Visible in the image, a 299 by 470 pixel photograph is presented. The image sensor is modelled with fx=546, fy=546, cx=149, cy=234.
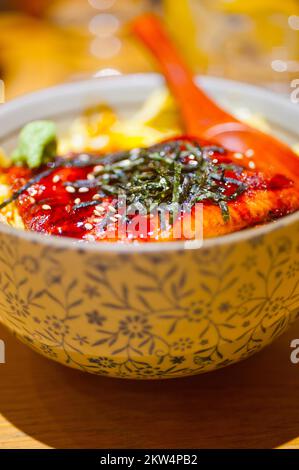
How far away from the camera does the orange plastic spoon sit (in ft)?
4.21

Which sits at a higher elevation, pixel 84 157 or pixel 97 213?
pixel 84 157

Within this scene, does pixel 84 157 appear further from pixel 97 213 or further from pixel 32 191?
pixel 97 213

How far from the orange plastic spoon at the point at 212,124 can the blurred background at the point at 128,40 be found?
536 millimetres

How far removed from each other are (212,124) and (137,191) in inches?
20.7

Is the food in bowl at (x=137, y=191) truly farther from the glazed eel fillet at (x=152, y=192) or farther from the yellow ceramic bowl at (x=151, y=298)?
the yellow ceramic bowl at (x=151, y=298)

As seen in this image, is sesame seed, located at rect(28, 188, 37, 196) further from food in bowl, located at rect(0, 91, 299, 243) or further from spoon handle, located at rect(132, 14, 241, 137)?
spoon handle, located at rect(132, 14, 241, 137)

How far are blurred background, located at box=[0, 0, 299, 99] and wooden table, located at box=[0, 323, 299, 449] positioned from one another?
4.80ft

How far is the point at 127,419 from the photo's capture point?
3.23 ft

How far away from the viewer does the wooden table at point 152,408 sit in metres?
0.95

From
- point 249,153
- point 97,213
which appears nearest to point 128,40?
point 249,153

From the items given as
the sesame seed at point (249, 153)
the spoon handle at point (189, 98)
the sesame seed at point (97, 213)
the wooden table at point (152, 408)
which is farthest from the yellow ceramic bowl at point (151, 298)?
the spoon handle at point (189, 98)

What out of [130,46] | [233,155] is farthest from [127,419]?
[130,46]

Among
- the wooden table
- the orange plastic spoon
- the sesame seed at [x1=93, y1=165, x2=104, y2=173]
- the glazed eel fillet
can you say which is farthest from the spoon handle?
the wooden table

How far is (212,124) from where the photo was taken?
1487mm
